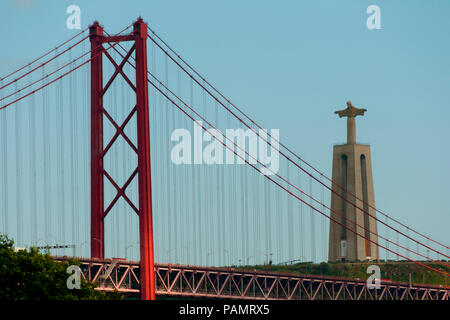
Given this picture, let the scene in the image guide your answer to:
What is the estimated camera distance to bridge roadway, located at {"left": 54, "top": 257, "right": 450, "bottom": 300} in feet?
306

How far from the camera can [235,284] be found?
109250 mm

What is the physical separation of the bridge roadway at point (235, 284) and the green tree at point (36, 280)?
5.51 meters

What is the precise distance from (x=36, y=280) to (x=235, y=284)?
112 feet

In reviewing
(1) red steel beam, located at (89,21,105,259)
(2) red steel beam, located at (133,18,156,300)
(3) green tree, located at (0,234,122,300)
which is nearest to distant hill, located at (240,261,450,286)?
(1) red steel beam, located at (89,21,105,259)

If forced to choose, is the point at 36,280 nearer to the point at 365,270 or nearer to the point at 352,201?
the point at 365,270

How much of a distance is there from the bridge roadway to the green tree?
5.51 metres

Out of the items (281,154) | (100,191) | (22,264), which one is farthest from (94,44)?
(281,154)

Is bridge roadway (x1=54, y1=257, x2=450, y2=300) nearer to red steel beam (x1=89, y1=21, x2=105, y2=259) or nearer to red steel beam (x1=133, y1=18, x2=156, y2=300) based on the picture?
red steel beam (x1=89, y1=21, x2=105, y2=259)

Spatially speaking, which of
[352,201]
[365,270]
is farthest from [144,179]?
[352,201]

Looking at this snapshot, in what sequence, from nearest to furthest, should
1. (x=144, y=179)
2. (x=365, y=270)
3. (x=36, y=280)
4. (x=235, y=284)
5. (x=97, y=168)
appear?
(x=36, y=280) < (x=144, y=179) < (x=97, y=168) < (x=235, y=284) < (x=365, y=270)

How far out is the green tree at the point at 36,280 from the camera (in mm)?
77375
